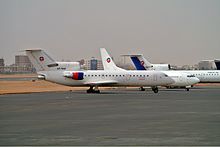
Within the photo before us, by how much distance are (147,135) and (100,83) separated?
3743 cm

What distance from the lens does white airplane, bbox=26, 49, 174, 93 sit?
5016cm

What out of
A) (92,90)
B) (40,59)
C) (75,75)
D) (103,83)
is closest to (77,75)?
(75,75)

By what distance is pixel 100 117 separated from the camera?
1973cm

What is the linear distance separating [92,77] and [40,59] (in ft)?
20.8

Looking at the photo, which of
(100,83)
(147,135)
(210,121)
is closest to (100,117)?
(210,121)

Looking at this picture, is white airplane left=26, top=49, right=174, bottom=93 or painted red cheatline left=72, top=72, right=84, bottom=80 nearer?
white airplane left=26, top=49, right=174, bottom=93

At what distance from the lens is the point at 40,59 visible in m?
50.3

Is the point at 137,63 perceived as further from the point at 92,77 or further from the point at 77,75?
the point at 77,75

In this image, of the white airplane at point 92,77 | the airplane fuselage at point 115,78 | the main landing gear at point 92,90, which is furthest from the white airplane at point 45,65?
the main landing gear at point 92,90

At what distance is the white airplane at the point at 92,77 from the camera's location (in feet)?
165

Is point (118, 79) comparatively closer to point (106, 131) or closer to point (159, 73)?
point (159, 73)

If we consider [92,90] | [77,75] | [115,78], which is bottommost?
[92,90]

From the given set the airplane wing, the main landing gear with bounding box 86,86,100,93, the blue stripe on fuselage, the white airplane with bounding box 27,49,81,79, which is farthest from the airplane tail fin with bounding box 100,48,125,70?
the white airplane with bounding box 27,49,81,79

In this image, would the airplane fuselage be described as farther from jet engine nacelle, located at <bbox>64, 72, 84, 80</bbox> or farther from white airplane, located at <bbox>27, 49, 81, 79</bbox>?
white airplane, located at <bbox>27, 49, 81, 79</bbox>
